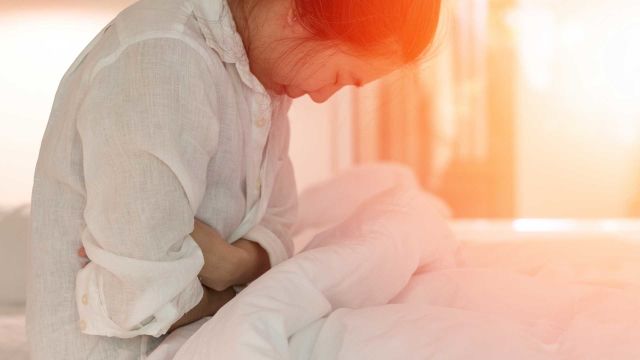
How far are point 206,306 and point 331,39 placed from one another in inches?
13.5

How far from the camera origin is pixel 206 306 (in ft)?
3.44

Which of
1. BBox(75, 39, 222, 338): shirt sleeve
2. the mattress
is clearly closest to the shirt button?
BBox(75, 39, 222, 338): shirt sleeve

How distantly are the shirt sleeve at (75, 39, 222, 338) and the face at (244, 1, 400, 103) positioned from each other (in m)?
0.11

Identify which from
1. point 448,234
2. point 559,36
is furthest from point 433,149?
point 448,234

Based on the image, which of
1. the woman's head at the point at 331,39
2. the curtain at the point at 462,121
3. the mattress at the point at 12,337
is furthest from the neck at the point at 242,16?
the curtain at the point at 462,121

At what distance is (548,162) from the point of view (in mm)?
2656

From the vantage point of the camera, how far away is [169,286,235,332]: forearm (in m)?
1.01

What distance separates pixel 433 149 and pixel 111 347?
1866 mm

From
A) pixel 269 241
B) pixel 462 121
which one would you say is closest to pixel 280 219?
pixel 269 241

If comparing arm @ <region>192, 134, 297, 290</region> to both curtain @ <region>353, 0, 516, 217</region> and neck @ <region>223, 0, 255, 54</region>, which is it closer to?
neck @ <region>223, 0, 255, 54</region>

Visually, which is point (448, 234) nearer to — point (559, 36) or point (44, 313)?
point (44, 313)

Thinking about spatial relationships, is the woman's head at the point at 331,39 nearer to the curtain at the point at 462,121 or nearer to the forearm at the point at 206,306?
the forearm at the point at 206,306

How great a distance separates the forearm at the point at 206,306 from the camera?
1.01m

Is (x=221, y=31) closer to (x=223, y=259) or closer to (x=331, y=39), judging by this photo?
(x=331, y=39)
